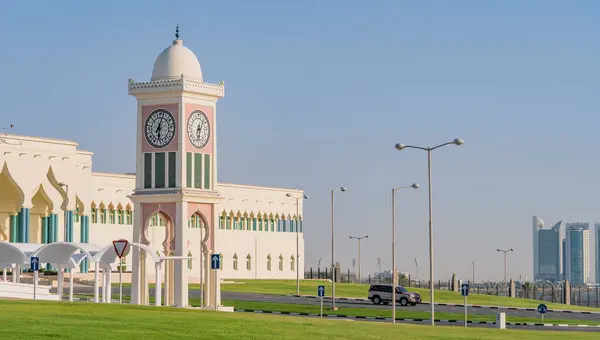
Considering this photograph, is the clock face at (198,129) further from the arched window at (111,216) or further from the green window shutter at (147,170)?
the arched window at (111,216)

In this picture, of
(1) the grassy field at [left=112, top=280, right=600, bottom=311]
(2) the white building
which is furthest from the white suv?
(2) the white building

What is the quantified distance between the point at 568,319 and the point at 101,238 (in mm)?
48128

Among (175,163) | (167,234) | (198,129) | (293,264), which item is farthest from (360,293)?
(175,163)

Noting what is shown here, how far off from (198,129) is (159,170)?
2941mm

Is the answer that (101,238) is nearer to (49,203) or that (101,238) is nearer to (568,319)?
(49,203)

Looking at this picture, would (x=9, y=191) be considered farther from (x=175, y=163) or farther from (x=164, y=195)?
(x=175, y=163)

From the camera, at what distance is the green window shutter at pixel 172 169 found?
6070 centimetres

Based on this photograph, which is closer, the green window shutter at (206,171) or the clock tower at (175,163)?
the clock tower at (175,163)

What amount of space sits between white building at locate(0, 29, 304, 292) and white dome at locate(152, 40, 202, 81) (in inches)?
2.0

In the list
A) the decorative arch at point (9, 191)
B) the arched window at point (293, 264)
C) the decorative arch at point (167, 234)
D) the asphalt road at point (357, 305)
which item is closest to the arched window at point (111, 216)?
the decorative arch at point (9, 191)

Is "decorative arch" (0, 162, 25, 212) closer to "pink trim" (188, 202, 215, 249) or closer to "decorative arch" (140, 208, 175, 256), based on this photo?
"decorative arch" (140, 208, 175, 256)

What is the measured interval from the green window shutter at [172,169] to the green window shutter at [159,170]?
444 millimetres

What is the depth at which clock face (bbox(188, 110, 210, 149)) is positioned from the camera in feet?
200

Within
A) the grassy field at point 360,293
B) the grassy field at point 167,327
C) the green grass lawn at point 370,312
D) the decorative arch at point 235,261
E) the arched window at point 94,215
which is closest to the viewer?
the grassy field at point 167,327
